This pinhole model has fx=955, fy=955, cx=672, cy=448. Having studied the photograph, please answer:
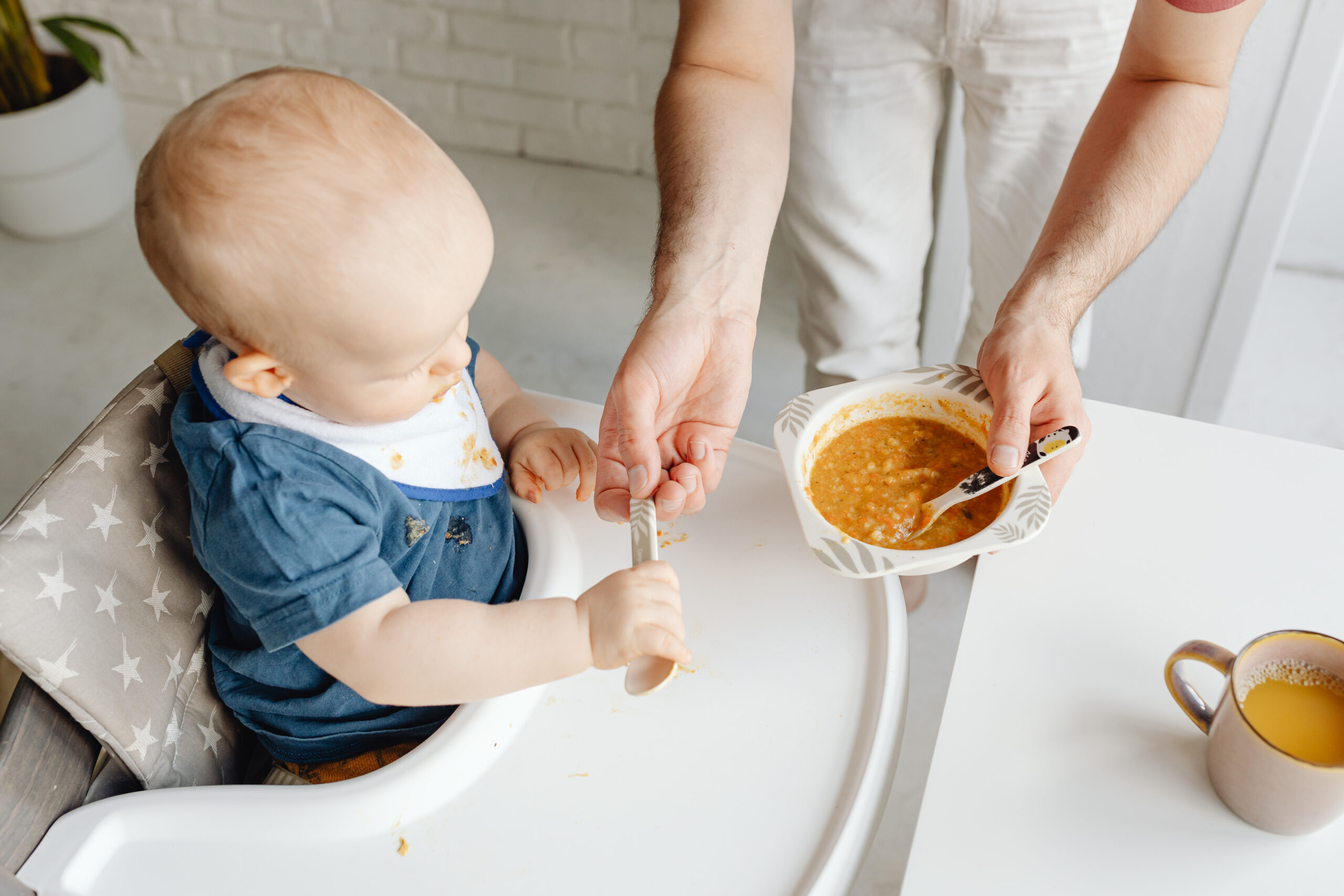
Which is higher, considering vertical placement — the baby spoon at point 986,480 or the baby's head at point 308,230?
the baby's head at point 308,230

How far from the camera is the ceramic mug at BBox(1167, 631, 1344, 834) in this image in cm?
59

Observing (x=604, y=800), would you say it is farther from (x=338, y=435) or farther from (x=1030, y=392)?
(x=1030, y=392)

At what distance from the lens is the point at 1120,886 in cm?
62

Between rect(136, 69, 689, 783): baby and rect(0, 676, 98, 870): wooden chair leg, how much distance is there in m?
0.13

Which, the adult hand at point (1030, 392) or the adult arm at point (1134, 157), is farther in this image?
the adult arm at point (1134, 157)

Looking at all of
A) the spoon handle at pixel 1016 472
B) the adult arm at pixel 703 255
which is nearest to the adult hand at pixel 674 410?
the adult arm at pixel 703 255

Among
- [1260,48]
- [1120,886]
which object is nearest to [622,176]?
[1260,48]

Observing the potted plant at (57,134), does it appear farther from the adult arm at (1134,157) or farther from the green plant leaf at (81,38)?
the adult arm at (1134,157)

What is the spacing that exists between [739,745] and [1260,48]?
4.79 feet

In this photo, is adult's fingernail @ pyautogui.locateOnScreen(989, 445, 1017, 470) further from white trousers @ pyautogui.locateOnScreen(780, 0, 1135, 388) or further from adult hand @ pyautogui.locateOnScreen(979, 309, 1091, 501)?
white trousers @ pyautogui.locateOnScreen(780, 0, 1135, 388)

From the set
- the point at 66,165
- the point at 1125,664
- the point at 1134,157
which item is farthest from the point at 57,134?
the point at 1125,664

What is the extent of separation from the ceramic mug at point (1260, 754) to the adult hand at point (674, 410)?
0.42 metres

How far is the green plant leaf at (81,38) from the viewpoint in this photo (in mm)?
2104

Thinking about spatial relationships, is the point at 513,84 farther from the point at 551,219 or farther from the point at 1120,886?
the point at 1120,886
